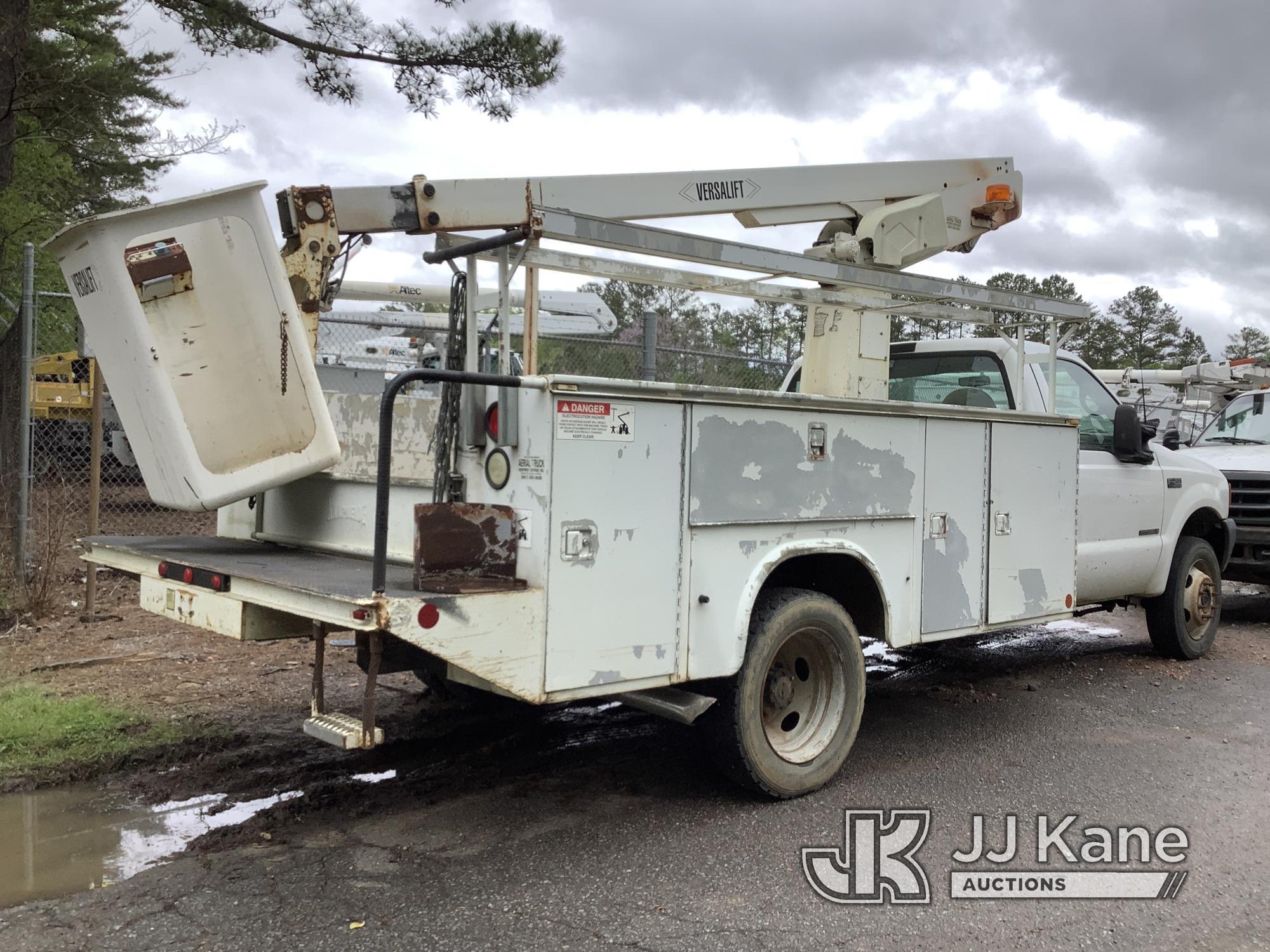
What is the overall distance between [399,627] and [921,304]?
3588 millimetres

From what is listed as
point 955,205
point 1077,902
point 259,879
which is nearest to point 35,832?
point 259,879

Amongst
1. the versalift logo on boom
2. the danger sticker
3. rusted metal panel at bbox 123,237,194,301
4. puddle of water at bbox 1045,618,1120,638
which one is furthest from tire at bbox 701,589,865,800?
puddle of water at bbox 1045,618,1120,638

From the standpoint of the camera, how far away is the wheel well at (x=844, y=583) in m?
4.60

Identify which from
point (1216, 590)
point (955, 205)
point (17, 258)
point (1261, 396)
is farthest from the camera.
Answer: point (17, 258)

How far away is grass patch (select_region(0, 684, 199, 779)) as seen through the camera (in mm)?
4504

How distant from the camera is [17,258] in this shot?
44.2 feet

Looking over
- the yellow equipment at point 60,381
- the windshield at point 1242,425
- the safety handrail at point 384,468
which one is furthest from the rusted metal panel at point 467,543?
the yellow equipment at point 60,381

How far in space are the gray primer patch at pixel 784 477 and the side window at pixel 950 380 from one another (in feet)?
4.97

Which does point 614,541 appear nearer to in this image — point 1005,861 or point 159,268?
point 1005,861

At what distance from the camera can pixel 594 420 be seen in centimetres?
359

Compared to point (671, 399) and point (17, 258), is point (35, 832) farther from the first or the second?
point (17, 258)

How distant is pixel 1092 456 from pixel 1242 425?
5403 millimetres

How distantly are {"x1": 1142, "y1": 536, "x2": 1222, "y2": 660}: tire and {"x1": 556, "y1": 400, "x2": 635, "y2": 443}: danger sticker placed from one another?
4.96 meters

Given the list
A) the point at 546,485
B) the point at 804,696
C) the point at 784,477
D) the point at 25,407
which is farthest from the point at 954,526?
the point at 25,407
